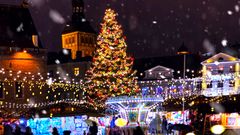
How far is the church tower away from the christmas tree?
67505mm

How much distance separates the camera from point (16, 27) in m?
56.1

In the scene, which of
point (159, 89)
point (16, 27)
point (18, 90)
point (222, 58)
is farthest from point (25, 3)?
point (222, 58)

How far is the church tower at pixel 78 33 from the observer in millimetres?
110188

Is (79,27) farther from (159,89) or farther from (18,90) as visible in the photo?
(18,90)

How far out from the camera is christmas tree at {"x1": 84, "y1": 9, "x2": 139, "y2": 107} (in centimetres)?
4122

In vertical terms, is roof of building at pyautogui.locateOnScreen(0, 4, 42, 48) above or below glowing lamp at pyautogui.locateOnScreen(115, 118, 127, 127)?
above

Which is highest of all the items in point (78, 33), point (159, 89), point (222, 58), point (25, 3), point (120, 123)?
point (78, 33)

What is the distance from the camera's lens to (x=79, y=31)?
111 metres

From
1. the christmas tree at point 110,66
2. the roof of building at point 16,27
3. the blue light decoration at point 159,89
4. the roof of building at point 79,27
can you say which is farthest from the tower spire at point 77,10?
the christmas tree at point 110,66

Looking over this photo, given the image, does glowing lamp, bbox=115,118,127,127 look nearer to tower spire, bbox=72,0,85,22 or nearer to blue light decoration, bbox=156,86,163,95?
blue light decoration, bbox=156,86,163,95

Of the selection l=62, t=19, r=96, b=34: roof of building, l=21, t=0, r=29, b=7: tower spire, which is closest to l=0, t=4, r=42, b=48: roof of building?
l=21, t=0, r=29, b=7: tower spire

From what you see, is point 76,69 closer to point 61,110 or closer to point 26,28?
point 26,28

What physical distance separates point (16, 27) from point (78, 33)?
53810 mm

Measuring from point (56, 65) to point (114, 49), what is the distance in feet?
105
